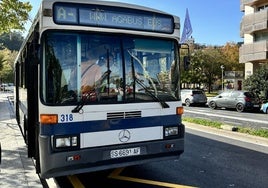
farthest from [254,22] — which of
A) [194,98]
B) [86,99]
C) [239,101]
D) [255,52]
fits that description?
[86,99]

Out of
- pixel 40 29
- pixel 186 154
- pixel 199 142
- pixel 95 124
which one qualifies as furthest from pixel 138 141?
pixel 199 142

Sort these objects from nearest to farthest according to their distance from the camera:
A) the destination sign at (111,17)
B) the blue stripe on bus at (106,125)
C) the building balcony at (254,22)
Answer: the blue stripe on bus at (106,125) → the destination sign at (111,17) → the building balcony at (254,22)

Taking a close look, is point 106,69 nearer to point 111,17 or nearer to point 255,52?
point 111,17

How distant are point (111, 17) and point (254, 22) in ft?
106

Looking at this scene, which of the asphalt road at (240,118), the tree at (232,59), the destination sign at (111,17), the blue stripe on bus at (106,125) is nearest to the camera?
the blue stripe on bus at (106,125)

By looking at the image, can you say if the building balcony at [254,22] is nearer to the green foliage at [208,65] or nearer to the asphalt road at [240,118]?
the asphalt road at [240,118]

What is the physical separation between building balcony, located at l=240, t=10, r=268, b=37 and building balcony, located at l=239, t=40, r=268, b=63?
149 centimetres

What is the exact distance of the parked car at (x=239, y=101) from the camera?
24594 mm

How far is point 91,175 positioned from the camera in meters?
6.84

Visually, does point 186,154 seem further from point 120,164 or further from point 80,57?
point 80,57

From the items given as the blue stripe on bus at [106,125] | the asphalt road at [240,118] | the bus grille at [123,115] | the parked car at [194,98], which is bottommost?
the asphalt road at [240,118]

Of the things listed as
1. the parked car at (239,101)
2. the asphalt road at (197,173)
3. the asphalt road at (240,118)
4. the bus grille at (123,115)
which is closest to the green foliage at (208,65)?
the parked car at (239,101)

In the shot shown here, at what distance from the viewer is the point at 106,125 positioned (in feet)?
18.2

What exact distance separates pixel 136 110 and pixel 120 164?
96 cm
